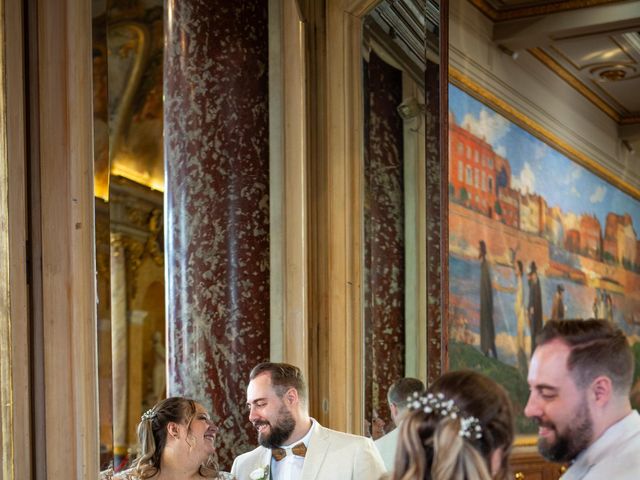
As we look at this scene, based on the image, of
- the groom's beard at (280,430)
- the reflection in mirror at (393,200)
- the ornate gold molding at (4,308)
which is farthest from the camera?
the reflection in mirror at (393,200)

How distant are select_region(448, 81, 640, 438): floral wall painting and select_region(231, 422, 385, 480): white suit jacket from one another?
643 millimetres

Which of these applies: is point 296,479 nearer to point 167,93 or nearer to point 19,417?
point 19,417

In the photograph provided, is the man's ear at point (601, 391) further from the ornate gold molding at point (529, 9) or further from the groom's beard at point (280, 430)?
the ornate gold molding at point (529, 9)

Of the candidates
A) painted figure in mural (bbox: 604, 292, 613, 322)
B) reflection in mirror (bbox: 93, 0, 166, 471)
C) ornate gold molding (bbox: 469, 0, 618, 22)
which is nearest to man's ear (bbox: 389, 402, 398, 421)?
painted figure in mural (bbox: 604, 292, 613, 322)

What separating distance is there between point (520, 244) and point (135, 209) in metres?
7.91

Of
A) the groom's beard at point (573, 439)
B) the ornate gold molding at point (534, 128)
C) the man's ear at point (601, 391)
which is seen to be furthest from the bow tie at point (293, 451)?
the man's ear at point (601, 391)

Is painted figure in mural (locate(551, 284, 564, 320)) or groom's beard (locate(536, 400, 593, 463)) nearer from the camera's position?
groom's beard (locate(536, 400, 593, 463))

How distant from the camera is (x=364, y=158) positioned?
6875 millimetres

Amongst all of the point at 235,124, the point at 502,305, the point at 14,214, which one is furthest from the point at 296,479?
the point at 235,124

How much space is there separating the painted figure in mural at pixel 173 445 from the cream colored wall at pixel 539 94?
2094 mm

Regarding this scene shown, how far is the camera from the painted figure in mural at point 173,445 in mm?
5344

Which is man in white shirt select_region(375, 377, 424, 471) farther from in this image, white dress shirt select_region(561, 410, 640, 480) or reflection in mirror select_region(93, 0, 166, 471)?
reflection in mirror select_region(93, 0, 166, 471)

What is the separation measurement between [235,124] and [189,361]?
1.42 metres

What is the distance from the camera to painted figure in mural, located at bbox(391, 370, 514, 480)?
318 centimetres
